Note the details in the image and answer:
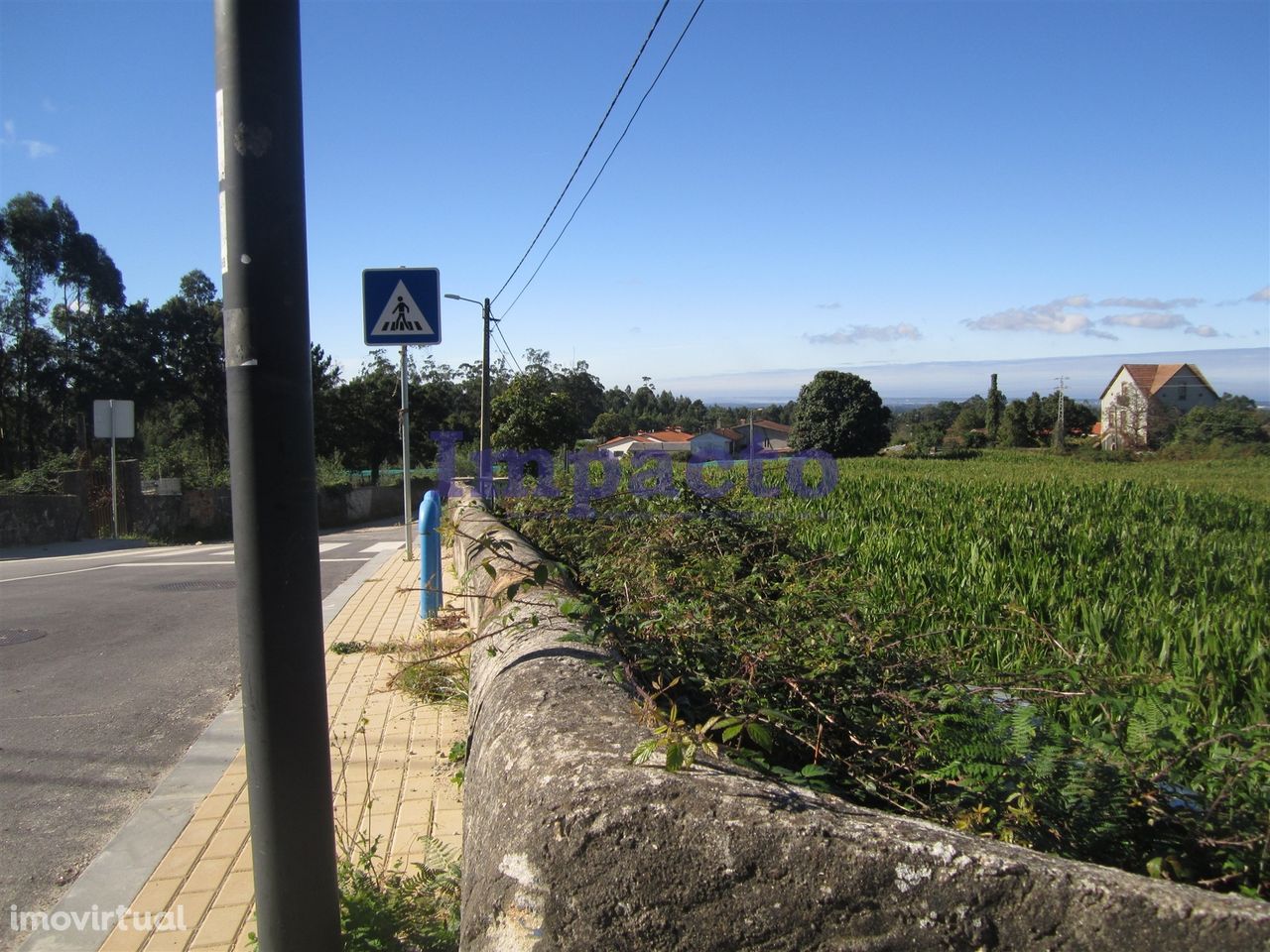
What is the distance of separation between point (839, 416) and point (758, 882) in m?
39.2

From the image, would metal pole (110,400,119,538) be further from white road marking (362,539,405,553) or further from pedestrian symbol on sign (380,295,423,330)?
pedestrian symbol on sign (380,295,423,330)

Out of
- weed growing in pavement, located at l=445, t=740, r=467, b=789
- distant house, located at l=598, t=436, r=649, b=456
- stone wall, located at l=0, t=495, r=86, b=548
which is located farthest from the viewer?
stone wall, located at l=0, t=495, r=86, b=548

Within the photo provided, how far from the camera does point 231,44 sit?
1.93 m

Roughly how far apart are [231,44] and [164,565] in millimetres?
12197

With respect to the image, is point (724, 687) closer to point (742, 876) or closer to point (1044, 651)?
point (742, 876)

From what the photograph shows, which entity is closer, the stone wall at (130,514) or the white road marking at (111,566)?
the white road marking at (111,566)

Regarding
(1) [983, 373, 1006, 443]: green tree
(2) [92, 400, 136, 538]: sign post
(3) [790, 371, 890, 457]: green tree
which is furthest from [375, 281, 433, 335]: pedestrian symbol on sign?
(1) [983, 373, 1006, 443]: green tree

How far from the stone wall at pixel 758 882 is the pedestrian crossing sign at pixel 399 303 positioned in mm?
5885

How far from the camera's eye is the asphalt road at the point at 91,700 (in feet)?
11.3

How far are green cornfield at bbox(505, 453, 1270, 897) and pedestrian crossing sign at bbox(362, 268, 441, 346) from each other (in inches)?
73.3

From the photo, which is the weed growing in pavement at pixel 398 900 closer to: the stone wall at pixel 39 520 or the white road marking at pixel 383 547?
the white road marking at pixel 383 547

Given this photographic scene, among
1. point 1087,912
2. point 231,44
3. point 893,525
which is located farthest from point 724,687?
point 893,525

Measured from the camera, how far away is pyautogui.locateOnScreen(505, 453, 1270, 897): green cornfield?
189 cm

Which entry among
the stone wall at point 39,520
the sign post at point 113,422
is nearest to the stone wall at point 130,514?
the stone wall at point 39,520
